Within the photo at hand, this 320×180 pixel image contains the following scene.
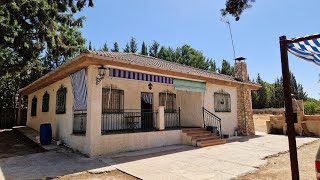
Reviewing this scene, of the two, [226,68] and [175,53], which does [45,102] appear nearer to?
[175,53]

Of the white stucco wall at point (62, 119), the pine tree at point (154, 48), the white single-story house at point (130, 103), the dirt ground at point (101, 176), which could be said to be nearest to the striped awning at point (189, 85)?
the white single-story house at point (130, 103)

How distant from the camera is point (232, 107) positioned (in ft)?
58.3

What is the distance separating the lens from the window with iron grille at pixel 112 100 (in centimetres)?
1284

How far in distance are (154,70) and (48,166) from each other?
21.1 ft

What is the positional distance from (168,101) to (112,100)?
4414 millimetres

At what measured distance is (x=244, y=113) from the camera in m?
18.2

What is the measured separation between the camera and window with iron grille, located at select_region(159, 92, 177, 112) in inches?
622

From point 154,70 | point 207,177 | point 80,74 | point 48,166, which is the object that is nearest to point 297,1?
point 154,70

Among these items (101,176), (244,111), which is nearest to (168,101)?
(244,111)

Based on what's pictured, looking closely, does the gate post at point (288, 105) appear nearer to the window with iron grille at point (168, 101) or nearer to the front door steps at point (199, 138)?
the front door steps at point (199, 138)

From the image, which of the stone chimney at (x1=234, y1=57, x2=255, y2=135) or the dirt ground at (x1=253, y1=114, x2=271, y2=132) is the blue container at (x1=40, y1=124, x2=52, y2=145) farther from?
the dirt ground at (x1=253, y1=114, x2=271, y2=132)

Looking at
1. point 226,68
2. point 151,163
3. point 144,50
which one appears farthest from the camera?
point 226,68

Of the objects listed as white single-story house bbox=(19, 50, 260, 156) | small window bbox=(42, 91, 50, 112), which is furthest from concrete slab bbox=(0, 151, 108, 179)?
small window bbox=(42, 91, 50, 112)

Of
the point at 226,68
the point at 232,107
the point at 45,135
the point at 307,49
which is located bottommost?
the point at 45,135
